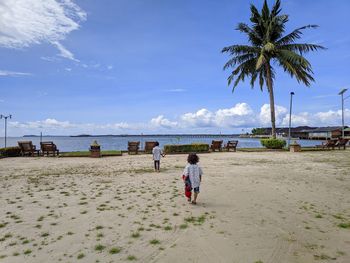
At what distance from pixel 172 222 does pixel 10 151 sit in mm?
17193

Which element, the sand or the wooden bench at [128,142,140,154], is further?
the wooden bench at [128,142,140,154]

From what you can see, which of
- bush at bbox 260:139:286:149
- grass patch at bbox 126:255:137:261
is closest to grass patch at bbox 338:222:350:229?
grass patch at bbox 126:255:137:261

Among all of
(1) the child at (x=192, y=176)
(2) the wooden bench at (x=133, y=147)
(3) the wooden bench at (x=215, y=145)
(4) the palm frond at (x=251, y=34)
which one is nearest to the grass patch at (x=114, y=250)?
(1) the child at (x=192, y=176)

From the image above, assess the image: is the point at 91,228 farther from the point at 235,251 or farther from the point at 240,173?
the point at 240,173

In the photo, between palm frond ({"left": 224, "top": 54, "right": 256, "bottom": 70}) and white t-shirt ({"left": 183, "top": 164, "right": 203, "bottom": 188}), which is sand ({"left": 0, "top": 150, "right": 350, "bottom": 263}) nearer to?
white t-shirt ({"left": 183, "top": 164, "right": 203, "bottom": 188})

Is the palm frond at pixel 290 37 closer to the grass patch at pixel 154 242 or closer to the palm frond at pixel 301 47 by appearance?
the palm frond at pixel 301 47

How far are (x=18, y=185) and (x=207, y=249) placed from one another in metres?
6.84

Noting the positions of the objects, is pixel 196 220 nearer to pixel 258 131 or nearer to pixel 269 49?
pixel 269 49

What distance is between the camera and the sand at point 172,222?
4523 millimetres

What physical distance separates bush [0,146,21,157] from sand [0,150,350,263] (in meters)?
10.9

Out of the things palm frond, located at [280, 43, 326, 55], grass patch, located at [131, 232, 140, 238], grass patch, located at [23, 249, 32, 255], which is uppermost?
palm frond, located at [280, 43, 326, 55]

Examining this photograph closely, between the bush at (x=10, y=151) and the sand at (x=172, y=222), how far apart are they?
10.9 meters

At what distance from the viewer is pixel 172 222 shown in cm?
582

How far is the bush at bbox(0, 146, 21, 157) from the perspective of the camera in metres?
19.5
